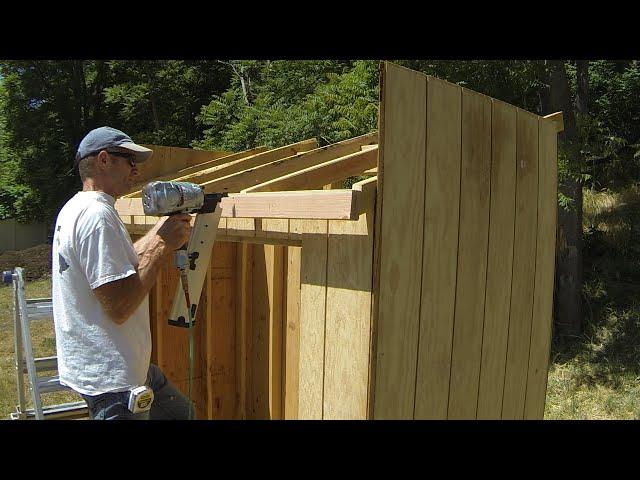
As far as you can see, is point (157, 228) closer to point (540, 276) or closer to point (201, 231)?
point (201, 231)

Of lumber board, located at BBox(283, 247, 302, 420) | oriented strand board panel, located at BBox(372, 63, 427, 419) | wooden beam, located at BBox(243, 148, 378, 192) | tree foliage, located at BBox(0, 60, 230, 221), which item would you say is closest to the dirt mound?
tree foliage, located at BBox(0, 60, 230, 221)

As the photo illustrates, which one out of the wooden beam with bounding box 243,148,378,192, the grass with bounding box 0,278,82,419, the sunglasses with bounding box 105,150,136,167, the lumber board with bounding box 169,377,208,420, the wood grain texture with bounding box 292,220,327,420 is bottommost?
the grass with bounding box 0,278,82,419

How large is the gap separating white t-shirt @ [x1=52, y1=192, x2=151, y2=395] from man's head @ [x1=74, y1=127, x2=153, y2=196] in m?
0.11

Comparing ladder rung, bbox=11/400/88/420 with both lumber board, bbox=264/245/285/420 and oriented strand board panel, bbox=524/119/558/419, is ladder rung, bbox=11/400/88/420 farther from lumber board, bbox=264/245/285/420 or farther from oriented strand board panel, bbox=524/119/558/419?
oriented strand board panel, bbox=524/119/558/419

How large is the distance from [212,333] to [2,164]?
2476 cm

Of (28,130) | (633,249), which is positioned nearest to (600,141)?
(633,249)

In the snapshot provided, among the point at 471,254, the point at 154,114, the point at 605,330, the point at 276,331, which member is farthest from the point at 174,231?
the point at 154,114

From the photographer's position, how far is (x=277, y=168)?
12.3 feet

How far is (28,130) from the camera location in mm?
22328

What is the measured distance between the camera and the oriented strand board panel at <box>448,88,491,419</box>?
2719 millimetres

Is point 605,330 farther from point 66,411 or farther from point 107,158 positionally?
point 107,158

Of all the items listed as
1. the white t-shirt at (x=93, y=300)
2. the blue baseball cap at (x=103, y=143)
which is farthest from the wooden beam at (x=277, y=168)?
the white t-shirt at (x=93, y=300)

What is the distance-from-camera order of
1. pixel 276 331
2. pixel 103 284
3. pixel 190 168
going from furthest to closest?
pixel 190 168, pixel 276 331, pixel 103 284

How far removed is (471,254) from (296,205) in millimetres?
916
